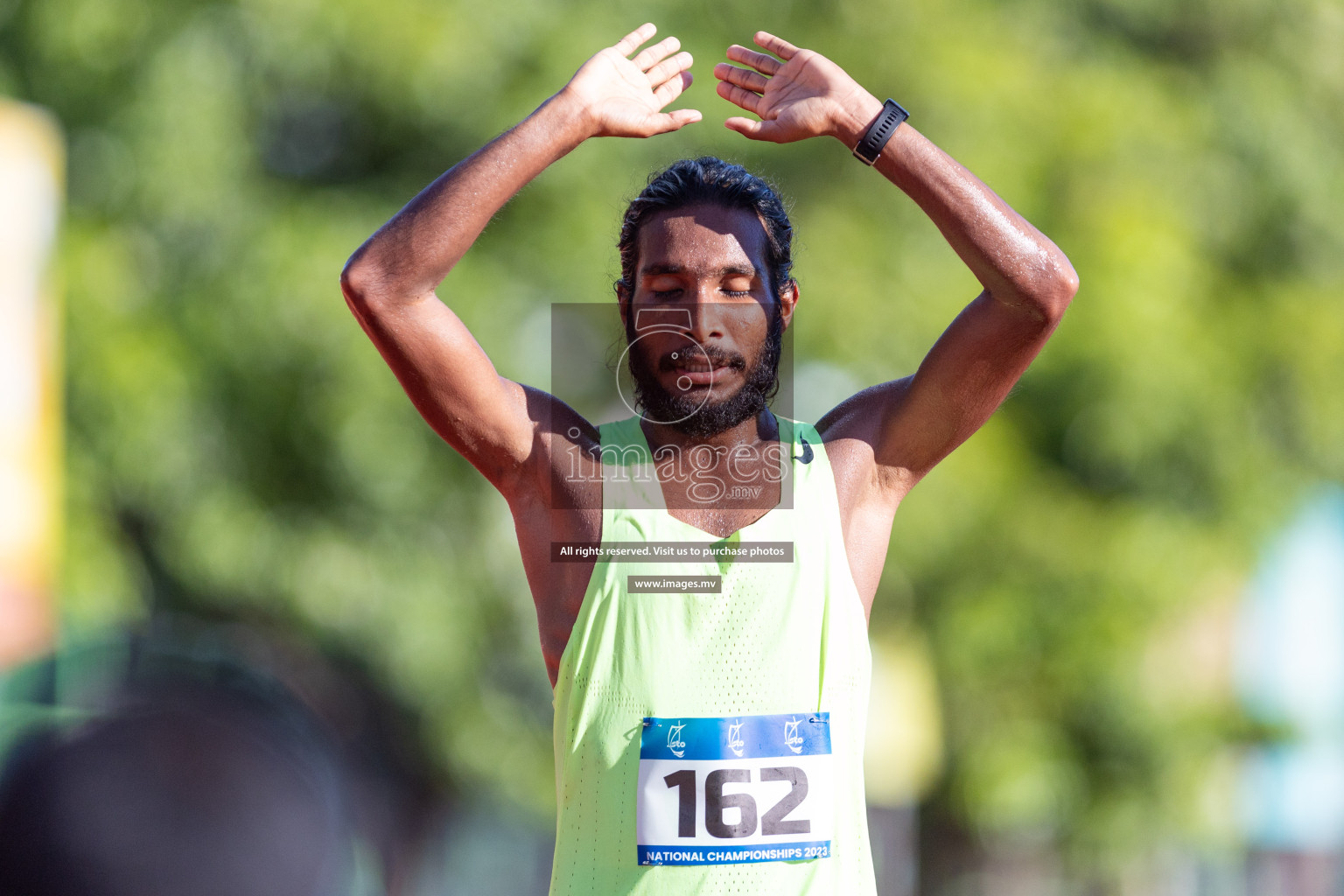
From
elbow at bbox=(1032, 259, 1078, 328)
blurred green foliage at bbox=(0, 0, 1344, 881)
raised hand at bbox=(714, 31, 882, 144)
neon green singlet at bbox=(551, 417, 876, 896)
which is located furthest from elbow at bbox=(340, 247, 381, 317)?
blurred green foliage at bbox=(0, 0, 1344, 881)

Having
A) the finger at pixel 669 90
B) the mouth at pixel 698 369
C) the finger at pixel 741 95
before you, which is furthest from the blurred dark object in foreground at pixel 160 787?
the finger at pixel 741 95

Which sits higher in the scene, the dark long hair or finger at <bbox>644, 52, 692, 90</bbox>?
finger at <bbox>644, 52, 692, 90</bbox>

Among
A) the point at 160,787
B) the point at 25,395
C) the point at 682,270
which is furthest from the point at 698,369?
the point at 25,395

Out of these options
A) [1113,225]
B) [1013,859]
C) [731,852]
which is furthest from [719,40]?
[1013,859]

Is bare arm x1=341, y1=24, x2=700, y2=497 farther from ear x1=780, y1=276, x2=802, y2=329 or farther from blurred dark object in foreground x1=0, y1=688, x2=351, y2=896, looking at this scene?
blurred dark object in foreground x1=0, y1=688, x2=351, y2=896

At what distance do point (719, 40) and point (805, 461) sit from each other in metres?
5.85

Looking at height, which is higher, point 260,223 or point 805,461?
point 260,223

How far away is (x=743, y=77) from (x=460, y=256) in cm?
A: 69

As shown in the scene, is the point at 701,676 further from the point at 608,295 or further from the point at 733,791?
the point at 608,295

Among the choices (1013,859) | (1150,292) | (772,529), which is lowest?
(1013,859)

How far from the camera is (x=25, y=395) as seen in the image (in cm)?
505

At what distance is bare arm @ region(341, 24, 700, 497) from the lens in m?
2.54

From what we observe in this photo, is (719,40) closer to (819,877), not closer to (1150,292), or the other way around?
(1150,292)

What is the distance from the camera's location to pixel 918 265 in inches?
313
